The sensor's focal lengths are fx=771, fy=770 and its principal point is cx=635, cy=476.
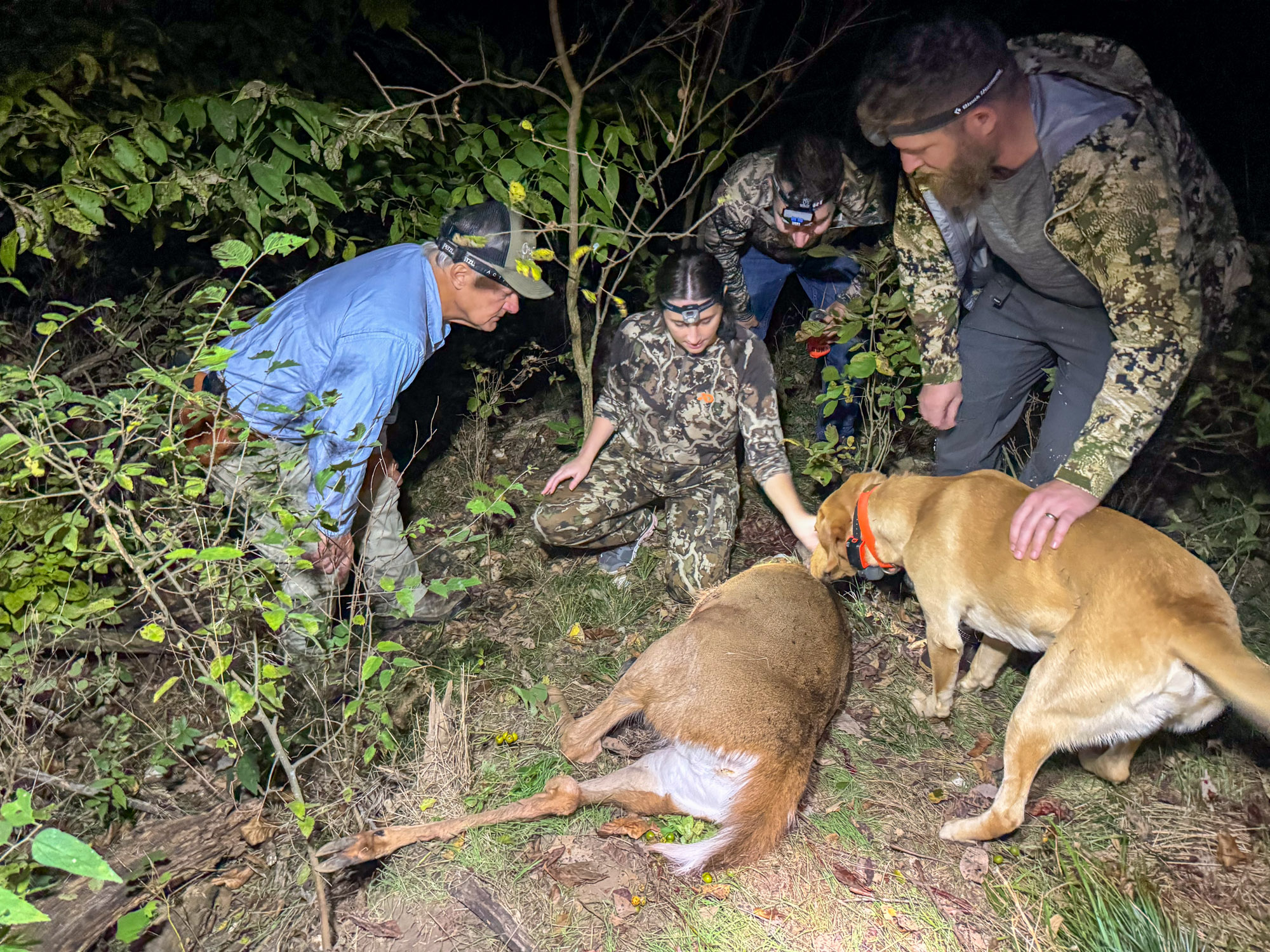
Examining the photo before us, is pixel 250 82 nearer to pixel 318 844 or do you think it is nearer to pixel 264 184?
pixel 264 184

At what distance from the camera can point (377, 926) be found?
258 centimetres

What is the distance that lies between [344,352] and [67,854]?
212 centimetres

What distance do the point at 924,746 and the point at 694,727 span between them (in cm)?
124

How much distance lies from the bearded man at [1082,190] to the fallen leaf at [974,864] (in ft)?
3.70

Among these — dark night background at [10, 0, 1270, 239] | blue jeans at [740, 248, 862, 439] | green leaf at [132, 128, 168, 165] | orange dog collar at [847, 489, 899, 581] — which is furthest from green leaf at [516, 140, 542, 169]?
orange dog collar at [847, 489, 899, 581]

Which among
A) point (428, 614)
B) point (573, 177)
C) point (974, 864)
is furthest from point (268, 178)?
point (974, 864)

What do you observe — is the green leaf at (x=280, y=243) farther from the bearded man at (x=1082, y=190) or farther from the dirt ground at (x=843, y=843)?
the bearded man at (x=1082, y=190)

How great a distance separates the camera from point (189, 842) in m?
2.56

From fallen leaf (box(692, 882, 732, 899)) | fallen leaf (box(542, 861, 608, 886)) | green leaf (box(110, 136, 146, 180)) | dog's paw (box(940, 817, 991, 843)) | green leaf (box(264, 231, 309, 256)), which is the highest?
green leaf (box(264, 231, 309, 256))

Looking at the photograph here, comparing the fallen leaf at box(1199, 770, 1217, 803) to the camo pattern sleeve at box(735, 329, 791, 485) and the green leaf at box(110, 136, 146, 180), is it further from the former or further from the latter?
the green leaf at box(110, 136, 146, 180)

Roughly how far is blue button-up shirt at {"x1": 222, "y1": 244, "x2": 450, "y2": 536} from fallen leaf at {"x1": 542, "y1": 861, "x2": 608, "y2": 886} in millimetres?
1518

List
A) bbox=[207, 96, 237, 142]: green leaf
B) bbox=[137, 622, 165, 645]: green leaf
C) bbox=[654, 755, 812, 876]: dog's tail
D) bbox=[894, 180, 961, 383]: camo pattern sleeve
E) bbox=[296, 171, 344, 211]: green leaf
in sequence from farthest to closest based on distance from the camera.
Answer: bbox=[296, 171, 344, 211]: green leaf < bbox=[894, 180, 961, 383]: camo pattern sleeve < bbox=[207, 96, 237, 142]: green leaf < bbox=[654, 755, 812, 876]: dog's tail < bbox=[137, 622, 165, 645]: green leaf

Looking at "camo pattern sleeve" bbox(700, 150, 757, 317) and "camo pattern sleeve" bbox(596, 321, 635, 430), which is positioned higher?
"camo pattern sleeve" bbox(700, 150, 757, 317)

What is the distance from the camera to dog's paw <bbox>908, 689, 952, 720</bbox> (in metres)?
3.48
